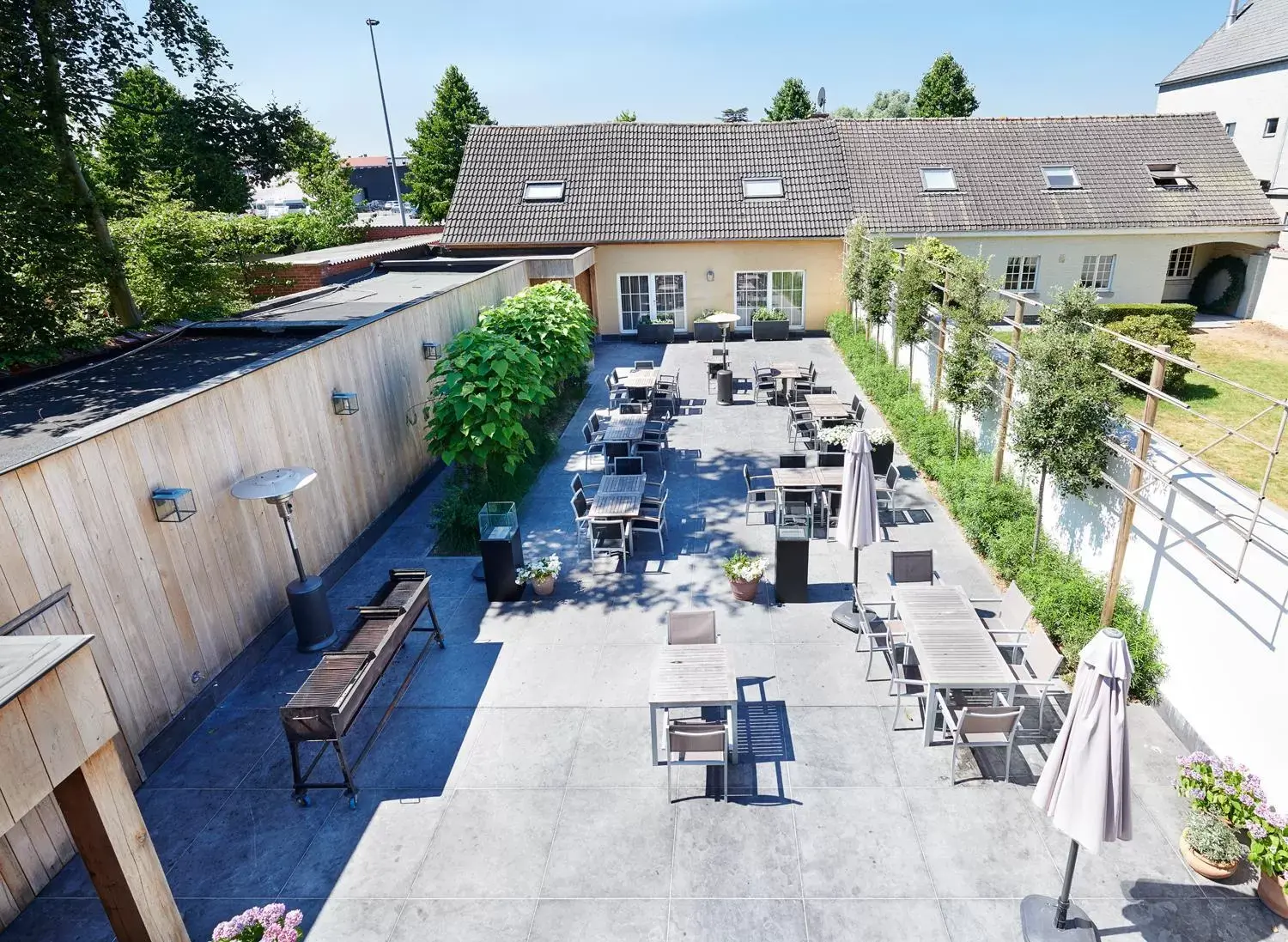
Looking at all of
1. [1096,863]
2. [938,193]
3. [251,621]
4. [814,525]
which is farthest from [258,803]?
[938,193]

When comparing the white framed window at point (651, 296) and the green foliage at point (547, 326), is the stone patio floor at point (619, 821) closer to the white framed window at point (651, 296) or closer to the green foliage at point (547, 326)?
the green foliage at point (547, 326)

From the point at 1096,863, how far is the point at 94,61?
1795 centimetres

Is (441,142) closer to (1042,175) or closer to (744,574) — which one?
(1042,175)

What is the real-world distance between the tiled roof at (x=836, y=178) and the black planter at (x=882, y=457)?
498 inches

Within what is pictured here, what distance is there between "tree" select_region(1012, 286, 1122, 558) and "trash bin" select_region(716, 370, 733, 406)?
9249mm

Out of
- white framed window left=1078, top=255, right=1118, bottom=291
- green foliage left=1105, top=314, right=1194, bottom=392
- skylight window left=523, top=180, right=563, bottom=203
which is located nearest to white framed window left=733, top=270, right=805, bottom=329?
skylight window left=523, top=180, right=563, bottom=203

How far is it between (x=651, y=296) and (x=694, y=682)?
19291 mm

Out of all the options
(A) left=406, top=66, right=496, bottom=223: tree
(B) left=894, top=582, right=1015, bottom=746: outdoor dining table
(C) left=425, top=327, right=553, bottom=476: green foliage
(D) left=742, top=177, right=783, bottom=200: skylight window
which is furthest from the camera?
(A) left=406, top=66, right=496, bottom=223: tree

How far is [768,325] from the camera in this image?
2344cm

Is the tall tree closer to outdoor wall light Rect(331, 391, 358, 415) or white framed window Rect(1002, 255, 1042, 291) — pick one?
outdoor wall light Rect(331, 391, 358, 415)

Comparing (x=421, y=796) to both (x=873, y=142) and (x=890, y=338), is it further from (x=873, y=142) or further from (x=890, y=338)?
(x=873, y=142)

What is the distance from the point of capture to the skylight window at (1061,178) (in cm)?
2316

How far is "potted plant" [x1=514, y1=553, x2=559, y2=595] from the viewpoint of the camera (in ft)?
31.4

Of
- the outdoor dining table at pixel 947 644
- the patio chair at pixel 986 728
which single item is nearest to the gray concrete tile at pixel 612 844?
the patio chair at pixel 986 728
